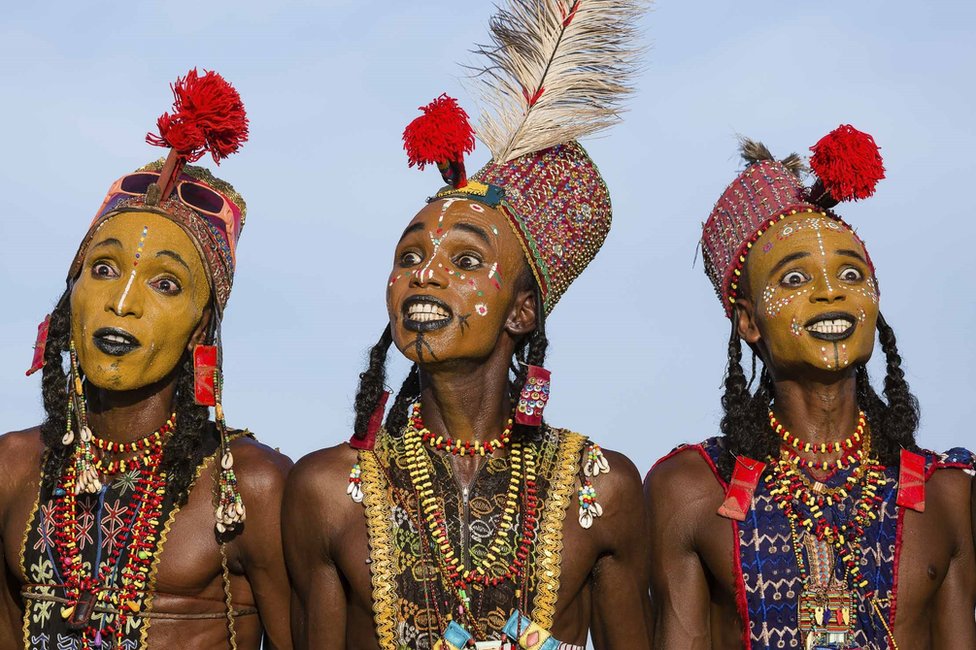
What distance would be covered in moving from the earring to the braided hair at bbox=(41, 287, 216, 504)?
1.62 meters

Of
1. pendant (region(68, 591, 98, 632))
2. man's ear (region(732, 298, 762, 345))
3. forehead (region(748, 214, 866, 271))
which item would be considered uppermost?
forehead (region(748, 214, 866, 271))

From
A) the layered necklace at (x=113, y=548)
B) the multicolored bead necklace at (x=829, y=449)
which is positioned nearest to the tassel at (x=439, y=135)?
the layered necklace at (x=113, y=548)

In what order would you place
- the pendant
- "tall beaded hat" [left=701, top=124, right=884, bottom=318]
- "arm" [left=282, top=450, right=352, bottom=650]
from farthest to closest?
"tall beaded hat" [left=701, top=124, right=884, bottom=318] < the pendant < "arm" [left=282, top=450, right=352, bottom=650]

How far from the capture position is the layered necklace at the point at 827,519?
752cm

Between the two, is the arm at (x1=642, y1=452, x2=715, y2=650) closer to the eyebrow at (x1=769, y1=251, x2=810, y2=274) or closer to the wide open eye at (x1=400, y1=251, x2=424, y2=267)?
the eyebrow at (x1=769, y1=251, x2=810, y2=274)

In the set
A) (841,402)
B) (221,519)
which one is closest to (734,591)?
(841,402)

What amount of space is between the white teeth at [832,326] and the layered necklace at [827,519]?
0.57m

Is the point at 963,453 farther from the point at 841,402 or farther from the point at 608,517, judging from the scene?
the point at 608,517

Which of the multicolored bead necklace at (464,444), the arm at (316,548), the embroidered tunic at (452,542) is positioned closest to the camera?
the embroidered tunic at (452,542)

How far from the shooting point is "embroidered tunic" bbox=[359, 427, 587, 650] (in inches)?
288

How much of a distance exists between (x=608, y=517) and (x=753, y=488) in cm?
77

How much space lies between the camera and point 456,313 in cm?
754

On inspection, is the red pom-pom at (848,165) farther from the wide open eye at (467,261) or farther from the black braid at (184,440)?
the black braid at (184,440)

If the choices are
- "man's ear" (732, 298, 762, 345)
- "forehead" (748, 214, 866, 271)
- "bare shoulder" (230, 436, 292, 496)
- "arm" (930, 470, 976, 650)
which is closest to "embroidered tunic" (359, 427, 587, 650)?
"bare shoulder" (230, 436, 292, 496)
